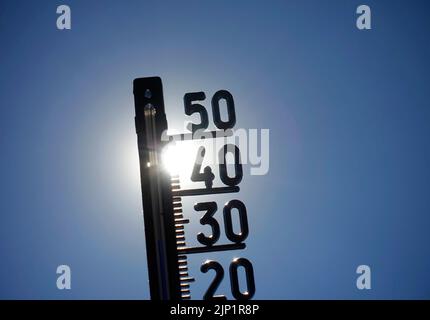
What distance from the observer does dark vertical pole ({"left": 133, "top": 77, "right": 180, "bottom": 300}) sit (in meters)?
1.65

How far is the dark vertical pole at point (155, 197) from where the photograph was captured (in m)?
1.65

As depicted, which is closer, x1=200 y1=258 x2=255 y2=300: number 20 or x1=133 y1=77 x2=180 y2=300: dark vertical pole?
x1=133 y1=77 x2=180 y2=300: dark vertical pole

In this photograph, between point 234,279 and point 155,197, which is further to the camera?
point 234,279

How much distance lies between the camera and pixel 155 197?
65.6 inches

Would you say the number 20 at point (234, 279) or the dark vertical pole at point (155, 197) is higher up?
the dark vertical pole at point (155, 197)

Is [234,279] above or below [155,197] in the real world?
below

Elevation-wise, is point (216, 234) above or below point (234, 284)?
above

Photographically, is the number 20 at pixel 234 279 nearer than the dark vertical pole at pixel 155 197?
No

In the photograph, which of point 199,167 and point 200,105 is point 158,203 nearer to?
point 199,167

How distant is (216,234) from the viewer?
2109 mm
